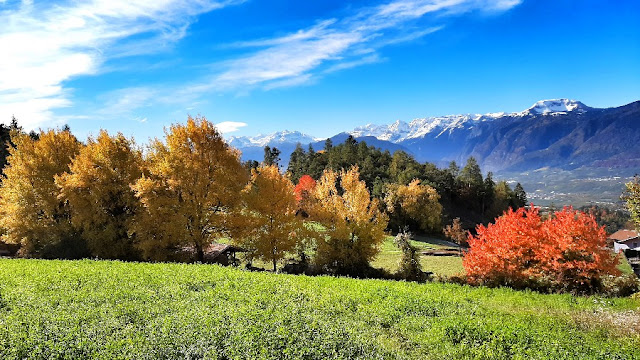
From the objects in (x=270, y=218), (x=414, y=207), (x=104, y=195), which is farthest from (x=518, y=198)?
(x=104, y=195)

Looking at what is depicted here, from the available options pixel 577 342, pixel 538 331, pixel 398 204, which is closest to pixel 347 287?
pixel 538 331

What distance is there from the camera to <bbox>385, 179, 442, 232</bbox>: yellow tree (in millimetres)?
84188

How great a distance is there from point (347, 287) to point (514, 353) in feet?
30.8

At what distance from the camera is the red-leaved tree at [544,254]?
81.5ft

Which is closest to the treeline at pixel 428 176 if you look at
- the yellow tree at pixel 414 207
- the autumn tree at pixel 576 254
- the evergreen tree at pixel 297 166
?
the evergreen tree at pixel 297 166

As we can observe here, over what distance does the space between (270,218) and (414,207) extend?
59.4 metres

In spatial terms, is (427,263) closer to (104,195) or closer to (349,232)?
(349,232)

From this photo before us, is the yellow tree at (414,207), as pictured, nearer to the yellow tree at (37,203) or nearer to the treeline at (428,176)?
the treeline at (428,176)

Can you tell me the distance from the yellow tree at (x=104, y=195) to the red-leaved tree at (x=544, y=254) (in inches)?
1134

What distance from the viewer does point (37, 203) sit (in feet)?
105

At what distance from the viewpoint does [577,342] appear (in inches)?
542

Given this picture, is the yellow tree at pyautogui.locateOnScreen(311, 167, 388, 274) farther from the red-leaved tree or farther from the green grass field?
the green grass field

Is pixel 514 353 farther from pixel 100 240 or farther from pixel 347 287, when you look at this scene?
pixel 100 240

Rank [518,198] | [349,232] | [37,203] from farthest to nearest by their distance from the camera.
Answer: [518,198]
[37,203]
[349,232]
